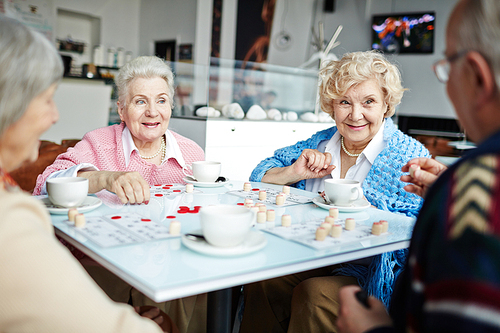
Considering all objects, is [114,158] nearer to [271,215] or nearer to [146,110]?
[146,110]

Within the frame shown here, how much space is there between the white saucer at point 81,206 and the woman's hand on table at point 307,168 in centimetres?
80

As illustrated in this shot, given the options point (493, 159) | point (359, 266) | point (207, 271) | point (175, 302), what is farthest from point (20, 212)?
point (359, 266)

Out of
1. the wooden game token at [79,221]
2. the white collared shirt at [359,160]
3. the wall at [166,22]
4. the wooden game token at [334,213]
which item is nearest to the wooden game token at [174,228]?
the wooden game token at [79,221]

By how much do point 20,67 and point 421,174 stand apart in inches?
39.6

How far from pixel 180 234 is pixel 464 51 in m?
0.71

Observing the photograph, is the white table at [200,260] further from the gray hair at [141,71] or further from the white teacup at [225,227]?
the gray hair at [141,71]

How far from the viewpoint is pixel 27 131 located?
2.45 feet

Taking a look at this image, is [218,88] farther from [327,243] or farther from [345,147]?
[327,243]

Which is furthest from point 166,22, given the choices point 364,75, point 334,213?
point 334,213

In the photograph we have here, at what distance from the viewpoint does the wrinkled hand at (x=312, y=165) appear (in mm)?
1750

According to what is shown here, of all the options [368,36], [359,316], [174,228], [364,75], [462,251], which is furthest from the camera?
[368,36]

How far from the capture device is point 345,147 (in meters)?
1.94

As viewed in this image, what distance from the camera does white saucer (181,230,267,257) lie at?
87cm

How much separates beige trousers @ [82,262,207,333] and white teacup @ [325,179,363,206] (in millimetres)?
610
